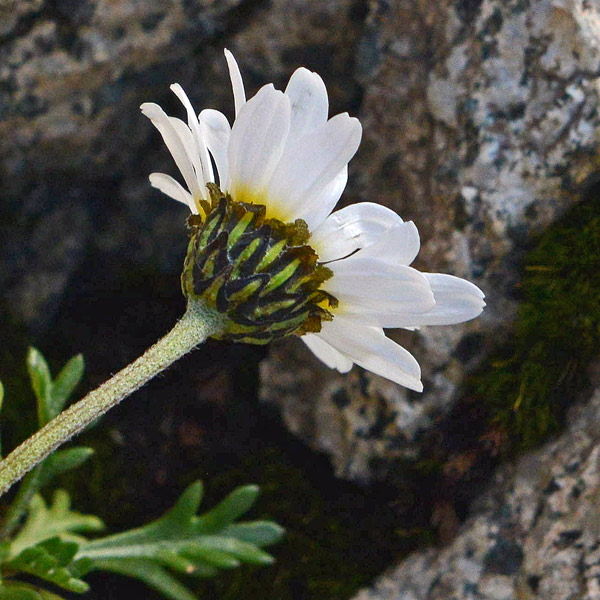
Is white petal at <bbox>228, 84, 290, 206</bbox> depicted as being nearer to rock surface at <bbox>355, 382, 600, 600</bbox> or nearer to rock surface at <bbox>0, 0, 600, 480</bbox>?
rock surface at <bbox>0, 0, 600, 480</bbox>

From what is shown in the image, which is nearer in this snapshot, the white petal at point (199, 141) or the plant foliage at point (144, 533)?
the white petal at point (199, 141)

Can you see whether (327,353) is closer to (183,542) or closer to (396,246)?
(396,246)

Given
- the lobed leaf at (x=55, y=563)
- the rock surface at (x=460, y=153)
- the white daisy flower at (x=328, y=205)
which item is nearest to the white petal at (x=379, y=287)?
the white daisy flower at (x=328, y=205)

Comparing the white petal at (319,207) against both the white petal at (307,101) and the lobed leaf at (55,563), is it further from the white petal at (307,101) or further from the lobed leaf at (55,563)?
the lobed leaf at (55,563)

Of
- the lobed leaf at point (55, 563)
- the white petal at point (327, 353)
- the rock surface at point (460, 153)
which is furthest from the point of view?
the rock surface at point (460, 153)

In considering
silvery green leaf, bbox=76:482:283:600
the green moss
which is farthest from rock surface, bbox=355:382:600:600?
silvery green leaf, bbox=76:482:283:600

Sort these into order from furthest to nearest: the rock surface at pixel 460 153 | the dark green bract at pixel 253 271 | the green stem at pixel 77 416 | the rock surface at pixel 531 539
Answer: the rock surface at pixel 460 153
the rock surface at pixel 531 539
the dark green bract at pixel 253 271
the green stem at pixel 77 416

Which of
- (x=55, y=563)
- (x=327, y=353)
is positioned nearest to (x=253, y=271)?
(x=327, y=353)
